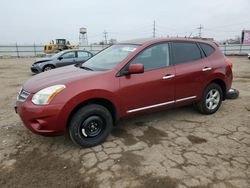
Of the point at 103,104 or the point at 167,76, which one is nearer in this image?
the point at 103,104

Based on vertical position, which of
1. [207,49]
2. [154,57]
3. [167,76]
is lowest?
[167,76]

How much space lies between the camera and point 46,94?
339 centimetres

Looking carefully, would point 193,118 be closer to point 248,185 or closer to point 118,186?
point 248,185

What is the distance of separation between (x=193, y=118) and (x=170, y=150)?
1574mm

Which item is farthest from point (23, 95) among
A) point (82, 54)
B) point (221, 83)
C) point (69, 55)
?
point (82, 54)

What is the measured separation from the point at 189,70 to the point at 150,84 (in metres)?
1.00

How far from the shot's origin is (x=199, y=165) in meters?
3.22

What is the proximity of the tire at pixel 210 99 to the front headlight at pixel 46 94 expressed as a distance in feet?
9.78

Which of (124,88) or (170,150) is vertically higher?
(124,88)

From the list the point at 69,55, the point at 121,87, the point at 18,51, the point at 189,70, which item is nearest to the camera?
the point at 121,87

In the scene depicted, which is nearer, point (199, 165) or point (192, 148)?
point (199, 165)

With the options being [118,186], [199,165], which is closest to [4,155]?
[118,186]

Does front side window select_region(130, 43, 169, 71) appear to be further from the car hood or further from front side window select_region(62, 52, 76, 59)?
front side window select_region(62, 52, 76, 59)

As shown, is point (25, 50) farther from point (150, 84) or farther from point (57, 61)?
point (150, 84)
